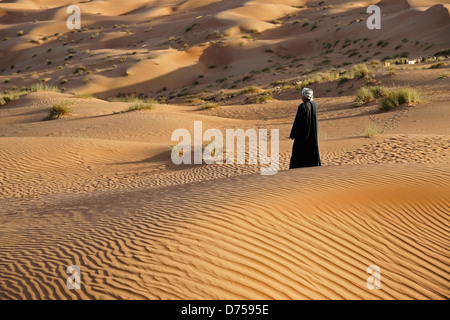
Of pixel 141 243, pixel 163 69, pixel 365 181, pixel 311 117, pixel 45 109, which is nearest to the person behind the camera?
pixel 141 243

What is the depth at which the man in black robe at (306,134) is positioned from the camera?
8477 millimetres

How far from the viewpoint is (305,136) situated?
866cm

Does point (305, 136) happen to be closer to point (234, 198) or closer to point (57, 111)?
point (234, 198)

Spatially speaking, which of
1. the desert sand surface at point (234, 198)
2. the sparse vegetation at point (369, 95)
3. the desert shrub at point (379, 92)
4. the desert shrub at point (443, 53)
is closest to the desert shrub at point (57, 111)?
the desert sand surface at point (234, 198)

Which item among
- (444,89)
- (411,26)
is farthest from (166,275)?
(411,26)

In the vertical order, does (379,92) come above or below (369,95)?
above

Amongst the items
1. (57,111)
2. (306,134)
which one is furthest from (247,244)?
(57,111)

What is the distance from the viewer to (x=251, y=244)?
464 centimetres

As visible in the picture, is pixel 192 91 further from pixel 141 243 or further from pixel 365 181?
pixel 141 243

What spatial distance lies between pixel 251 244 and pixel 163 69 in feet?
115

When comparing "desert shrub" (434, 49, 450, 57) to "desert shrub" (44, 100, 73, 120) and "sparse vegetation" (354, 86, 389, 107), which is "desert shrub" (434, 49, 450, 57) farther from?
"desert shrub" (44, 100, 73, 120)

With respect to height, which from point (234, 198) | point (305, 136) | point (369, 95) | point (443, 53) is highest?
point (443, 53)

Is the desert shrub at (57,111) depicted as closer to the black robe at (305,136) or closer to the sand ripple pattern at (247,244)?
the black robe at (305,136)

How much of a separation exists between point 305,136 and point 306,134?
4 centimetres
